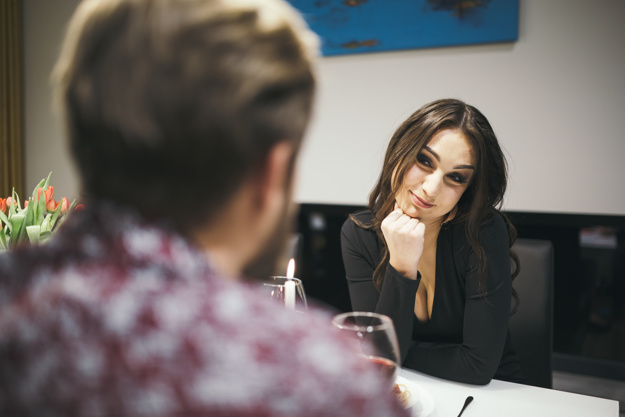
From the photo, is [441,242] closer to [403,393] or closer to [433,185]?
[433,185]

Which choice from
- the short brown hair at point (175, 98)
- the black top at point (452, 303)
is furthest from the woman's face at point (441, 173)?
the short brown hair at point (175, 98)

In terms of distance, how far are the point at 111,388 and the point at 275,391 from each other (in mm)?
105

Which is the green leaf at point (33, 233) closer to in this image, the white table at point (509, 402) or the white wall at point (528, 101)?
the white table at point (509, 402)

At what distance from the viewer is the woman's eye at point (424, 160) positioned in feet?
4.40

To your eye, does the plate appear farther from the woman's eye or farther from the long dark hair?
the woman's eye

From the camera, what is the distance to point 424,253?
4.99 feet

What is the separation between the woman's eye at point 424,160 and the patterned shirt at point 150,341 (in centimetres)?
102

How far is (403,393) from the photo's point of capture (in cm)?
91

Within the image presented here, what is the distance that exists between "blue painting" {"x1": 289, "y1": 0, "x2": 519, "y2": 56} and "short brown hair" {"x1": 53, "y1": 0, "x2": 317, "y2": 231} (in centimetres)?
227

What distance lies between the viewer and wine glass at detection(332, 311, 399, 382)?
24.9 inches

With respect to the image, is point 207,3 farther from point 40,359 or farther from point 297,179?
point 40,359

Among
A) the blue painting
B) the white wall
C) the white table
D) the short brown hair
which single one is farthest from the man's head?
the blue painting

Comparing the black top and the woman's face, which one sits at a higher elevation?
the woman's face

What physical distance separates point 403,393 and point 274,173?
639 mm
